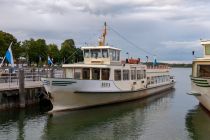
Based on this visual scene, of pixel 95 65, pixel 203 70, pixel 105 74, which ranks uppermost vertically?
pixel 95 65

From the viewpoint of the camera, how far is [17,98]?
1257 inches

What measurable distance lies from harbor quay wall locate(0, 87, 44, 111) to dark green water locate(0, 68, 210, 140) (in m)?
0.96

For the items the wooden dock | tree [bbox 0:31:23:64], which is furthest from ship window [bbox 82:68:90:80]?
tree [bbox 0:31:23:64]

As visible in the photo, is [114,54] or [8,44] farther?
[8,44]

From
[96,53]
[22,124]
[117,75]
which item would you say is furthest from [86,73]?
[22,124]

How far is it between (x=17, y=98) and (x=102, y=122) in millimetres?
8571

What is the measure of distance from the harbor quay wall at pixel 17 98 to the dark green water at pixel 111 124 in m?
0.96

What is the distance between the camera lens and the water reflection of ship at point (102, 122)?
920 inches

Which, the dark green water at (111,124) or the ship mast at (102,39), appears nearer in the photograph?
the dark green water at (111,124)

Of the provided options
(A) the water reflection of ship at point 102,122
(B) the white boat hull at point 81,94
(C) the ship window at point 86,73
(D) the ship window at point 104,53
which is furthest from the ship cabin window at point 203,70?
(C) the ship window at point 86,73

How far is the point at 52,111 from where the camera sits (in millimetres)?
29906

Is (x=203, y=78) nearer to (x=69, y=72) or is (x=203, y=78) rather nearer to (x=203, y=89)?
(x=203, y=89)

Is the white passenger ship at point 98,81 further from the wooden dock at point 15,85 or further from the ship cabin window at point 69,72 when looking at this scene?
the wooden dock at point 15,85

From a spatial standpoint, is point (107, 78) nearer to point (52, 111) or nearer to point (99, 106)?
point (99, 106)
